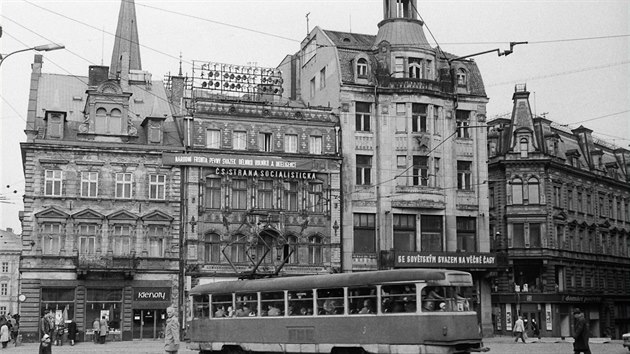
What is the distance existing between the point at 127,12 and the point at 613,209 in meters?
51.9

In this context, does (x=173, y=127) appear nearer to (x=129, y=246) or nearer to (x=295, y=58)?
(x=129, y=246)

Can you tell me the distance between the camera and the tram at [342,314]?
982 inches

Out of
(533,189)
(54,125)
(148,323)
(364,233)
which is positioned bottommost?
(148,323)

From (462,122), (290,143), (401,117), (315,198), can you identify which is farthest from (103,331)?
(462,122)

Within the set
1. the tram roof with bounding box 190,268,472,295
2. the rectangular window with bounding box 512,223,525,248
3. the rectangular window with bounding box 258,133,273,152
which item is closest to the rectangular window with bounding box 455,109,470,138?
the rectangular window with bounding box 512,223,525,248

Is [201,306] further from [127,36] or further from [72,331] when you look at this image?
[127,36]

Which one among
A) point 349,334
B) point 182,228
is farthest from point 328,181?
point 349,334

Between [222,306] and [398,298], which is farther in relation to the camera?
[222,306]

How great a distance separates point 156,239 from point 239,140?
26.2ft

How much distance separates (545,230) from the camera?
6494cm

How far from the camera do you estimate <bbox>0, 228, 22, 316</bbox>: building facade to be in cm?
13188

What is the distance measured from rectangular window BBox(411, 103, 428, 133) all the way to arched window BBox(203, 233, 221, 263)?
15.0 metres

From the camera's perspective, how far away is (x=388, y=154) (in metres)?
57.0

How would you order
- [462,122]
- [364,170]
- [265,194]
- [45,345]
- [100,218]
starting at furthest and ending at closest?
[462,122] < [364,170] < [265,194] < [100,218] < [45,345]
